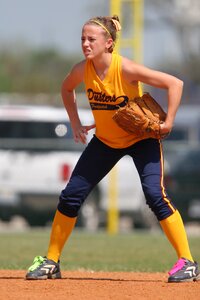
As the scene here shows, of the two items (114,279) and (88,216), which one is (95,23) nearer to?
(114,279)

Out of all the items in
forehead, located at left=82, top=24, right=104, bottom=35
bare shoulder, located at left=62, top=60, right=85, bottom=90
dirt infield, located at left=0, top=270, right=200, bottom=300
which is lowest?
dirt infield, located at left=0, top=270, right=200, bottom=300

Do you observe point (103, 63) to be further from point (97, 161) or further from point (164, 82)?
point (97, 161)

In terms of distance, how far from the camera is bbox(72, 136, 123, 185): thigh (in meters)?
8.19

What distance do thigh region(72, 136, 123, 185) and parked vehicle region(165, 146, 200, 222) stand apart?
12.0 metres

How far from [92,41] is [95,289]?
1.88 meters

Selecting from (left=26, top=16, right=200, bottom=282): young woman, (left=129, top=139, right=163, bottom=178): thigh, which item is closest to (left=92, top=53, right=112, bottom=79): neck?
(left=26, top=16, right=200, bottom=282): young woman

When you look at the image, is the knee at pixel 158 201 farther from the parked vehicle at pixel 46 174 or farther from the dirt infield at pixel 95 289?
the parked vehicle at pixel 46 174

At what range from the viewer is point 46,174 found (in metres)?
19.2

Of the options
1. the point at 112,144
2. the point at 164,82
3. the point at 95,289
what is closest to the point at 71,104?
the point at 112,144

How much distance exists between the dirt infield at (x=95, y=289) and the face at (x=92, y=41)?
1.75 m

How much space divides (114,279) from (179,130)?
52.2ft

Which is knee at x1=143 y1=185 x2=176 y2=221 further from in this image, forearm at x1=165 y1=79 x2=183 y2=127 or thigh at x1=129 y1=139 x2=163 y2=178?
forearm at x1=165 y1=79 x2=183 y2=127

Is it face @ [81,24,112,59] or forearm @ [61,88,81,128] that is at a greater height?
face @ [81,24,112,59]

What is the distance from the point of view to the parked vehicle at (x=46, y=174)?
19156mm
